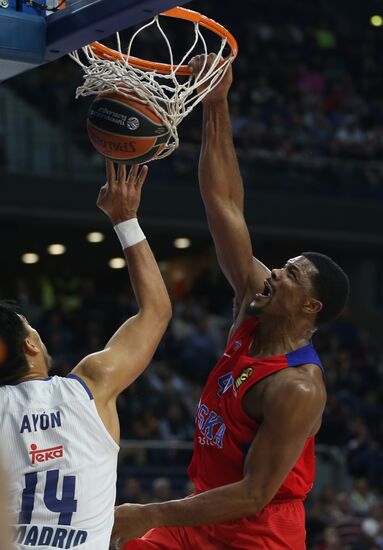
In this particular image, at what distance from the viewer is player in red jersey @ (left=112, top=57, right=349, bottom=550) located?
417 cm

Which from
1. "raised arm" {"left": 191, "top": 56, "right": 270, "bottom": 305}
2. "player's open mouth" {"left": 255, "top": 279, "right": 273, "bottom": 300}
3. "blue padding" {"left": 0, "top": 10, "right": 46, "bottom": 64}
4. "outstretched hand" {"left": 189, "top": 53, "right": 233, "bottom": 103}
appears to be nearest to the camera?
"blue padding" {"left": 0, "top": 10, "right": 46, "bottom": 64}

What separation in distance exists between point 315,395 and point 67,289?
13.4 metres

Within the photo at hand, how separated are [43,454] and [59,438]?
7 cm

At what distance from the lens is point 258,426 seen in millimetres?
4355

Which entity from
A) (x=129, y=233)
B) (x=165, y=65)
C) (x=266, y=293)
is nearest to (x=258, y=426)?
(x=266, y=293)

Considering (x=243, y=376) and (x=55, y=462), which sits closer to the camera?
(x=55, y=462)

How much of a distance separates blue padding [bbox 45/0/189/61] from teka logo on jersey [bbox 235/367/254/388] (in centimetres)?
140

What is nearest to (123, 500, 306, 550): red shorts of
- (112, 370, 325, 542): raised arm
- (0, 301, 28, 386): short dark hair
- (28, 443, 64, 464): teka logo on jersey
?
(112, 370, 325, 542): raised arm

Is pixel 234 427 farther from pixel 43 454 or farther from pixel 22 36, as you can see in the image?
pixel 22 36

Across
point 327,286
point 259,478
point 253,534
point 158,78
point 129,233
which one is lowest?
point 253,534

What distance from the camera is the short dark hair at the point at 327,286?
4.57m

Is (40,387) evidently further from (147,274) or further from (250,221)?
(250,221)

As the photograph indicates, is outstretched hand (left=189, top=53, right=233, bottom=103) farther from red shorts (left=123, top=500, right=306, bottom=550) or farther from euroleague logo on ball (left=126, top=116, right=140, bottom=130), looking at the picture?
red shorts (left=123, top=500, right=306, bottom=550)

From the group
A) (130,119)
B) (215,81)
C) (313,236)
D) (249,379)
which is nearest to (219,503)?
(249,379)
